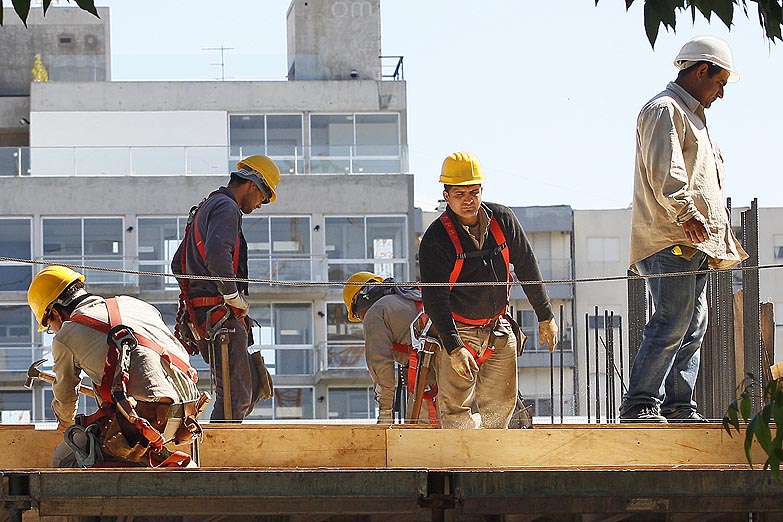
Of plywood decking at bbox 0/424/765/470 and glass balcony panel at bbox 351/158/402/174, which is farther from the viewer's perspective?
glass balcony panel at bbox 351/158/402/174

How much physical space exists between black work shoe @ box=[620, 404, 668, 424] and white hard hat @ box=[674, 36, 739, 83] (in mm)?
1979

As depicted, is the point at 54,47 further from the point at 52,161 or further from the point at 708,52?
the point at 708,52

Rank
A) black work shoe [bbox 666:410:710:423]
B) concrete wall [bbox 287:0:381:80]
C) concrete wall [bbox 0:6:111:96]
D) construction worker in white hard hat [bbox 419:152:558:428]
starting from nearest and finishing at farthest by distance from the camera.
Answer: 1. black work shoe [bbox 666:410:710:423]
2. construction worker in white hard hat [bbox 419:152:558:428]
3. concrete wall [bbox 287:0:381:80]
4. concrete wall [bbox 0:6:111:96]

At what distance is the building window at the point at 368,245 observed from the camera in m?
51.5

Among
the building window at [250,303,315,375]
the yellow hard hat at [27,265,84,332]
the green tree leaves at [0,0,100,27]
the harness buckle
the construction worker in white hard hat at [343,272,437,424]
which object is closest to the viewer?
the green tree leaves at [0,0,100,27]

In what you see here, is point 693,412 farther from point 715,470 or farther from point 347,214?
point 347,214

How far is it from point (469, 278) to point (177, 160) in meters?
44.1

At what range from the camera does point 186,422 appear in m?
7.54

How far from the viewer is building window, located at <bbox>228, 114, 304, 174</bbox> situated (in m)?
54.8

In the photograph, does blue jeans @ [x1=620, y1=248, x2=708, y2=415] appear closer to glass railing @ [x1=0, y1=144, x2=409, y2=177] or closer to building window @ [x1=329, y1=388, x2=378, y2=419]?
building window @ [x1=329, y1=388, x2=378, y2=419]

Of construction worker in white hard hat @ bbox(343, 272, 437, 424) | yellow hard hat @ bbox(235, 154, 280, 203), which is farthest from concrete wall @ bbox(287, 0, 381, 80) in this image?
yellow hard hat @ bbox(235, 154, 280, 203)

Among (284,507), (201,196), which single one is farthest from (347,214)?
(284,507)

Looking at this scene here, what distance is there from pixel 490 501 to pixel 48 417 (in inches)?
1747

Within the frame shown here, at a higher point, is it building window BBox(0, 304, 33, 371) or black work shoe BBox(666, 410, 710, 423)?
black work shoe BBox(666, 410, 710, 423)
